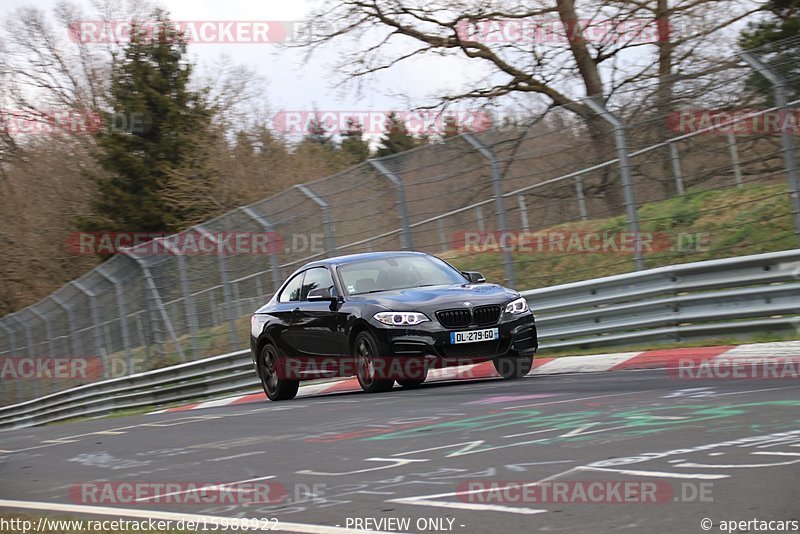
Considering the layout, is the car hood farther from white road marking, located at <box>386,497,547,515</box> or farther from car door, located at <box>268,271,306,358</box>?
white road marking, located at <box>386,497,547,515</box>

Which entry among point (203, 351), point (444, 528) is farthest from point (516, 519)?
point (203, 351)

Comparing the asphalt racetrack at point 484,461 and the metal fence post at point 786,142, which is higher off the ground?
the metal fence post at point 786,142

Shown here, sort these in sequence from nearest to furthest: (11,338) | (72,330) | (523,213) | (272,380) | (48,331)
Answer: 1. (272,380)
2. (523,213)
3. (72,330)
4. (48,331)
5. (11,338)

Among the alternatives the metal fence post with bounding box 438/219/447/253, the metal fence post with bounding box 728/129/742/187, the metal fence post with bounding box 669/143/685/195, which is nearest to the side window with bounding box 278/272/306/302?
the metal fence post with bounding box 438/219/447/253

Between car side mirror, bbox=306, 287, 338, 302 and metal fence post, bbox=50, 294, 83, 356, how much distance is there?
14.7 metres

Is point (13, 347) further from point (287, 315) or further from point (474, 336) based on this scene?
point (474, 336)

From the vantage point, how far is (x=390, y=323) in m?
11.7

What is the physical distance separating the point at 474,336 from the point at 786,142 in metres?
3.81

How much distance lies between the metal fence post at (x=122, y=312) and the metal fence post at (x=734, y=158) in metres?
13.5

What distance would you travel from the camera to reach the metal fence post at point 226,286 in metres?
19.5

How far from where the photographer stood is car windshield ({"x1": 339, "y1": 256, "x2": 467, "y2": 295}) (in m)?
12.7

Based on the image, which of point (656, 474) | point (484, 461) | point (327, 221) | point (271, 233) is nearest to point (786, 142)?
point (484, 461)

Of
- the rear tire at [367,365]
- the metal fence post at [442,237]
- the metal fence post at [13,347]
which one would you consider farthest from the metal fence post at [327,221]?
the metal fence post at [13,347]

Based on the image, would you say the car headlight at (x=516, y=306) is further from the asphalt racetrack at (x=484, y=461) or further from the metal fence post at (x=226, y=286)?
the metal fence post at (x=226, y=286)
